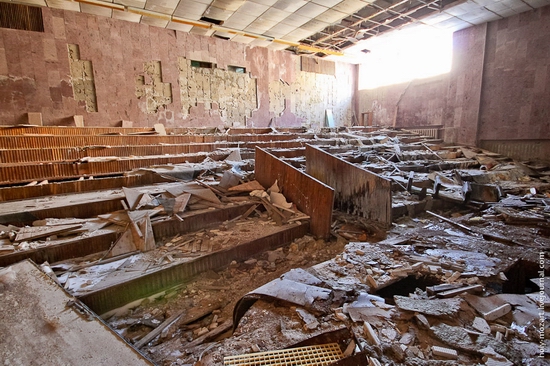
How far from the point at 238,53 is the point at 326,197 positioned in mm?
9704

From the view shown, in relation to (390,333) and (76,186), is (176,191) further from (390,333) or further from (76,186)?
(390,333)

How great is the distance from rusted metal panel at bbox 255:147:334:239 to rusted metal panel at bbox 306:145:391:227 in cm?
83

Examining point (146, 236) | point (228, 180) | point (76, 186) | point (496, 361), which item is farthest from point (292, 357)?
point (76, 186)

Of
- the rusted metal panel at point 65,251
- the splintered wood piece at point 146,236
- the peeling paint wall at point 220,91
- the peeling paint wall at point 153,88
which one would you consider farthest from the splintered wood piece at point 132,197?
the peeling paint wall at point 220,91

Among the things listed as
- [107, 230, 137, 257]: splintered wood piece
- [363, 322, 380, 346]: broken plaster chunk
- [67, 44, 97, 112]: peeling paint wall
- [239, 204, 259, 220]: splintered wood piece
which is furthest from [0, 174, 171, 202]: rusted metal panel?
[67, 44, 97, 112]: peeling paint wall

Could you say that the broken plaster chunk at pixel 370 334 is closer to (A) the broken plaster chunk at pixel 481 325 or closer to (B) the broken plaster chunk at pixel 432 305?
(B) the broken plaster chunk at pixel 432 305

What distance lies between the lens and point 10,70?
7.57m

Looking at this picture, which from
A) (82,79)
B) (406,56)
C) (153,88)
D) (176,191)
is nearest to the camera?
(176,191)

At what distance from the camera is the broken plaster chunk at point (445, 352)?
160 cm

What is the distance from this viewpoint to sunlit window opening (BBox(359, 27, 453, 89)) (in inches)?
424

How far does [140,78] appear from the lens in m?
9.43

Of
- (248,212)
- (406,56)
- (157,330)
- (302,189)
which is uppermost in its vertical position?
(406,56)

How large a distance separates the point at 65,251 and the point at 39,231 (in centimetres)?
49

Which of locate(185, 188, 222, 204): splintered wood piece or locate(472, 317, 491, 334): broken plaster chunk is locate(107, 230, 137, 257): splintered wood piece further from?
locate(472, 317, 491, 334): broken plaster chunk
